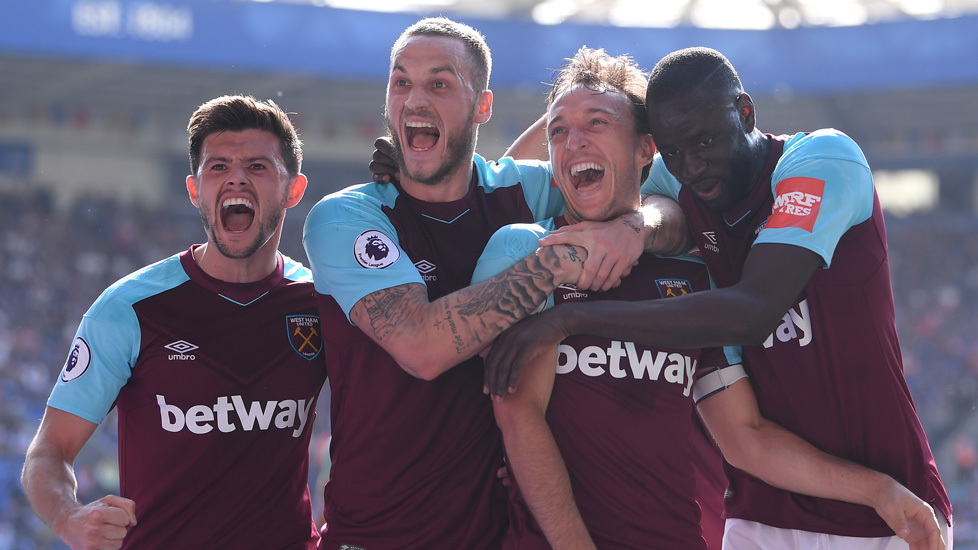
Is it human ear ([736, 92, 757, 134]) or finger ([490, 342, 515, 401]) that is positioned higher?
human ear ([736, 92, 757, 134])

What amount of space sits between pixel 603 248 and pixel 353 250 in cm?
79

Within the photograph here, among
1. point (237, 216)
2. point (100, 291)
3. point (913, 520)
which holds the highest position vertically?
point (237, 216)

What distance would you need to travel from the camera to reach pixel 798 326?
2.98 meters

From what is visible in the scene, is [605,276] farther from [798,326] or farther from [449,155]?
[449,155]

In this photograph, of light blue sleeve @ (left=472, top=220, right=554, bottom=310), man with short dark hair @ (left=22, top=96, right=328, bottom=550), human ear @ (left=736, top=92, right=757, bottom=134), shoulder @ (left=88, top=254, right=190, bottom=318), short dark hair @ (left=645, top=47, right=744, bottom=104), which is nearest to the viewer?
light blue sleeve @ (left=472, top=220, right=554, bottom=310)

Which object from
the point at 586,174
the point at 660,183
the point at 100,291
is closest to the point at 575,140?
the point at 586,174

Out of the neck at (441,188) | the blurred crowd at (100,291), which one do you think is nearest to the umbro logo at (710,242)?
the neck at (441,188)

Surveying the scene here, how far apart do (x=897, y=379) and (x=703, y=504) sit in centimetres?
93

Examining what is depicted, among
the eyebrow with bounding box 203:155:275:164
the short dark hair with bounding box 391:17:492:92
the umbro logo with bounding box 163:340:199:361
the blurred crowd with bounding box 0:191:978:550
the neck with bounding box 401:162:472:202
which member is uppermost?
the short dark hair with bounding box 391:17:492:92

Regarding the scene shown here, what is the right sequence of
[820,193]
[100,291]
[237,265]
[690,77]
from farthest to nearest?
1. [100,291]
2. [237,265]
3. [690,77]
4. [820,193]

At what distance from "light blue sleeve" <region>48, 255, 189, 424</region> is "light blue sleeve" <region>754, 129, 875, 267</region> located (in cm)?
214

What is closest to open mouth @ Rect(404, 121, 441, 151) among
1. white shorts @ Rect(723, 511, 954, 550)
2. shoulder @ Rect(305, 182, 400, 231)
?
shoulder @ Rect(305, 182, 400, 231)

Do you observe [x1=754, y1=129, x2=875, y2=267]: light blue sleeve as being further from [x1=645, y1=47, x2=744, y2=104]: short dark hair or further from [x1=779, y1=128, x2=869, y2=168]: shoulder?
[x1=645, y1=47, x2=744, y2=104]: short dark hair

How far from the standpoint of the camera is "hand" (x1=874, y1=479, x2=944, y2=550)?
2.73 metres
